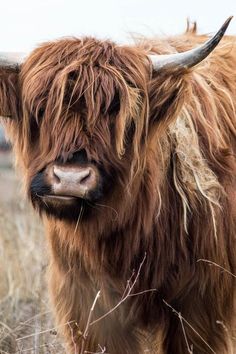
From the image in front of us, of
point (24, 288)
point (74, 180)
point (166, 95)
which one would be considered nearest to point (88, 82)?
point (166, 95)

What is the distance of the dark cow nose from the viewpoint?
4102mm

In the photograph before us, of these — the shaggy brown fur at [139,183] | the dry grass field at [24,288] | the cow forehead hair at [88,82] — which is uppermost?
the cow forehead hair at [88,82]

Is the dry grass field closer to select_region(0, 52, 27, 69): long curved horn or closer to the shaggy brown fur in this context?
the shaggy brown fur

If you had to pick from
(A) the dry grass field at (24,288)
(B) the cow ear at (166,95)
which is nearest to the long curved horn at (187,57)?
(B) the cow ear at (166,95)

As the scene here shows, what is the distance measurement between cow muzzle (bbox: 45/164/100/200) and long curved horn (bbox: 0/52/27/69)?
569 mm

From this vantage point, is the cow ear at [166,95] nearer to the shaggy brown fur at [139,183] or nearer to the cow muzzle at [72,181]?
the shaggy brown fur at [139,183]

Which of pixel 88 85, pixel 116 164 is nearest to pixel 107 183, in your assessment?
pixel 116 164

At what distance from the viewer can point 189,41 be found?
212 inches

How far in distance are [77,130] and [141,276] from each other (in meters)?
0.84

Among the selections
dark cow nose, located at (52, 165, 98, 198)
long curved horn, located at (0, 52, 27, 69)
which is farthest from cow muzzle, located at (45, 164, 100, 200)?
long curved horn, located at (0, 52, 27, 69)

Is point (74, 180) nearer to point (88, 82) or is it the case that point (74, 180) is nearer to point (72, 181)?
point (72, 181)

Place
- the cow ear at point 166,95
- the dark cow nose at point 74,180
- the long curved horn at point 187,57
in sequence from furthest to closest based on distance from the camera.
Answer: the cow ear at point 166,95
the long curved horn at point 187,57
the dark cow nose at point 74,180

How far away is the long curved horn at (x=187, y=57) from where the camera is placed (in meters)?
4.28

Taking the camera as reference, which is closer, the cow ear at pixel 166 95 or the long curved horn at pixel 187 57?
the long curved horn at pixel 187 57
